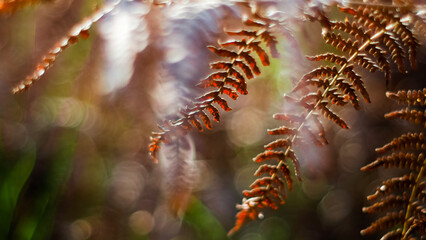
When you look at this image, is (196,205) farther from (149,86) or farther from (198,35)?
(198,35)

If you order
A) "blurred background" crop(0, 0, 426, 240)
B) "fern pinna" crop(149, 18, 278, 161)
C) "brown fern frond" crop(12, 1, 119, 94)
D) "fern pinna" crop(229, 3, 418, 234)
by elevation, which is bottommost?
"blurred background" crop(0, 0, 426, 240)

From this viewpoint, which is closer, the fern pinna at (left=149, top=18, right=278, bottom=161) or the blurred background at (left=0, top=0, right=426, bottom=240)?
the fern pinna at (left=149, top=18, right=278, bottom=161)

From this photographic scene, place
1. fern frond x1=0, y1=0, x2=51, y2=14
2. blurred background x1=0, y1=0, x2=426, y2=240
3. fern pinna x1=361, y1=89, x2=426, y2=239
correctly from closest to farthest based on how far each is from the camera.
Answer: fern frond x1=0, y1=0, x2=51, y2=14
fern pinna x1=361, y1=89, x2=426, y2=239
blurred background x1=0, y1=0, x2=426, y2=240

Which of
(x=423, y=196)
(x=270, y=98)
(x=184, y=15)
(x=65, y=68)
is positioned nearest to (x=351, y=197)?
(x=270, y=98)

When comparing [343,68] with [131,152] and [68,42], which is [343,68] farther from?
[131,152]

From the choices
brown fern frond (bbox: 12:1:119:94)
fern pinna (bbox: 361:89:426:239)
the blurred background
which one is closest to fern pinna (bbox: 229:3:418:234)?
fern pinna (bbox: 361:89:426:239)

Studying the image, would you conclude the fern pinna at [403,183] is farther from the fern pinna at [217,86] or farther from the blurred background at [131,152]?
the blurred background at [131,152]

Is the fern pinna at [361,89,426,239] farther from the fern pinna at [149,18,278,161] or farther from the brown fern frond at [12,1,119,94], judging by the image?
the brown fern frond at [12,1,119,94]

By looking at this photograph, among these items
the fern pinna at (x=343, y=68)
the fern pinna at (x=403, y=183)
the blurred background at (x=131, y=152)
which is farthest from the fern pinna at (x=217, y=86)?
the blurred background at (x=131, y=152)
